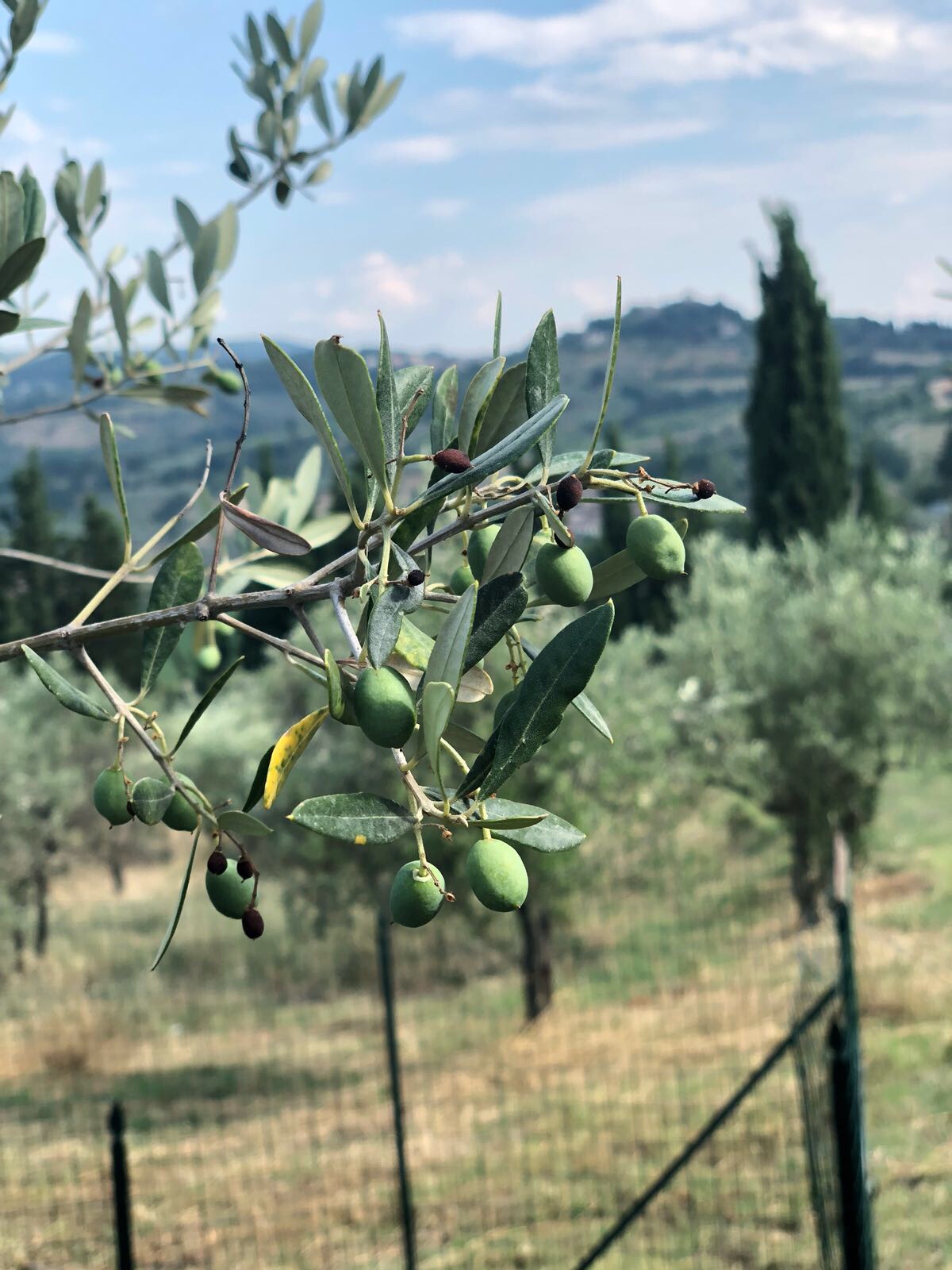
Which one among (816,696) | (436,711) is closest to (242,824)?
(436,711)

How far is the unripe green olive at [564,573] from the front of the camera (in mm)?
874

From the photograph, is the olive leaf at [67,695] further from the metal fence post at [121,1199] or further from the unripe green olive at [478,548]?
the metal fence post at [121,1199]

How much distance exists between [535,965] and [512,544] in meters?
10.7

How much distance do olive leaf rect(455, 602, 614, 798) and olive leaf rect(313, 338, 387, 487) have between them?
0.60ft

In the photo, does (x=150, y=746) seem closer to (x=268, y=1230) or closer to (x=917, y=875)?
(x=268, y=1230)

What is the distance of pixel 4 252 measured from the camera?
1.40 metres

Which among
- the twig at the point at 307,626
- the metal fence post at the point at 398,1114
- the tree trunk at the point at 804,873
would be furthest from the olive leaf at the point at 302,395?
the tree trunk at the point at 804,873

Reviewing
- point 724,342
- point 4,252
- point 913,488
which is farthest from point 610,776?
point 724,342

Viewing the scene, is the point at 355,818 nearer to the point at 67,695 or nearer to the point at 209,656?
the point at 67,695

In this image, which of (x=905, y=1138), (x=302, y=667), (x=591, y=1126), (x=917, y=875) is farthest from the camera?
(x=917, y=875)

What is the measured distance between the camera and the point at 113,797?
43.6 inches

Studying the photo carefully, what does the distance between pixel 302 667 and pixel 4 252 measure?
74 centimetres

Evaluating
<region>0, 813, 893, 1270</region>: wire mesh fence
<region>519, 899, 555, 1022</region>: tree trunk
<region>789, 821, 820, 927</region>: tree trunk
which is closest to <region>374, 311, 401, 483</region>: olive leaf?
<region>0, 813, 893, 1270</region>: wire mesh fence

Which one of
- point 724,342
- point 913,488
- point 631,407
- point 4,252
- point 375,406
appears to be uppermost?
point 724,342
